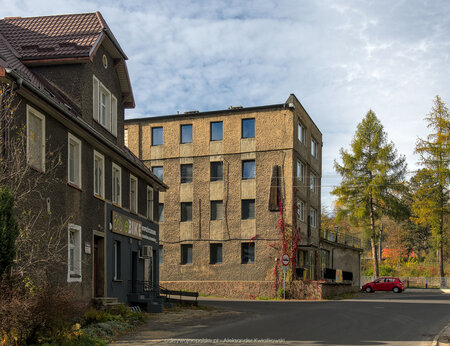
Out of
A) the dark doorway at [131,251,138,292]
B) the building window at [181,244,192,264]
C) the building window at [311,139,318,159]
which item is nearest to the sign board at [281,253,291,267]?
the building window at [181,244,192,264]

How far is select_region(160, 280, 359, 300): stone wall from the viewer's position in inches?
1471

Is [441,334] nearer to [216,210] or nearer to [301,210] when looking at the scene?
[216,210]

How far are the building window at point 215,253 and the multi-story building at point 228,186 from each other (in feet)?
0.22

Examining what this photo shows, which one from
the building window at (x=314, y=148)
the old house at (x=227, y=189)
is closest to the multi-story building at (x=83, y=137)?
the old house at (x=227, y=189)

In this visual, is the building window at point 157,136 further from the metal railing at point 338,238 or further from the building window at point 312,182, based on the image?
the metal railing at point 338,238

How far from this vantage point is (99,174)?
832 inches

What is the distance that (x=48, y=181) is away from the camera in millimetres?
A: 16422

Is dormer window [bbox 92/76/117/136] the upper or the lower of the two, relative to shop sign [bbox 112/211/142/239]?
upper

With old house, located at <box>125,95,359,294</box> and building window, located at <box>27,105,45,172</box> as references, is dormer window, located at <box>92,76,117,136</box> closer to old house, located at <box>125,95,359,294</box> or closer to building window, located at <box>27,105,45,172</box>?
building window, located at <box>27,105,45,172</box>

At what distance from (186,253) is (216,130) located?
8.54m

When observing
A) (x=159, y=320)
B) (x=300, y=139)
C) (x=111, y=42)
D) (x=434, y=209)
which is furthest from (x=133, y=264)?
(x=434, y=209)

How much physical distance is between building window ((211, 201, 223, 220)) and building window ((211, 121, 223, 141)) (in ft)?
14.2

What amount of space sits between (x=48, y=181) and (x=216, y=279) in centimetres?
2483

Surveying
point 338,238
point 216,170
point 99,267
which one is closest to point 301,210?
point 216,170
